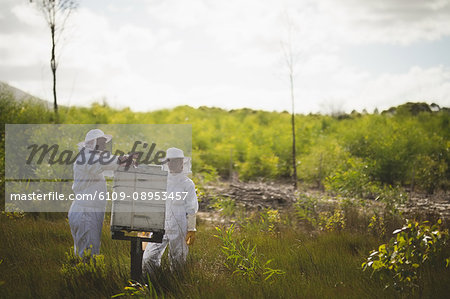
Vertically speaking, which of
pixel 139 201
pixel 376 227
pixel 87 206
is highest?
pixel 139 201

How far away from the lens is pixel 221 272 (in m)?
4.17

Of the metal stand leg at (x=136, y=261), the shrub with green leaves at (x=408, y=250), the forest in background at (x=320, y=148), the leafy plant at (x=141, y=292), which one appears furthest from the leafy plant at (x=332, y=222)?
the leafy plant at (x=141, y=292)

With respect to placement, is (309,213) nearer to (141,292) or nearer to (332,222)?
(332,222)

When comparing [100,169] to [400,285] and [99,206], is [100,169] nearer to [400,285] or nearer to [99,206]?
[99,206]

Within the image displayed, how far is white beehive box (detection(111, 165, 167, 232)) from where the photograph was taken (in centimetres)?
364

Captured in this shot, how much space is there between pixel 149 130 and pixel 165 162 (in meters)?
14.1

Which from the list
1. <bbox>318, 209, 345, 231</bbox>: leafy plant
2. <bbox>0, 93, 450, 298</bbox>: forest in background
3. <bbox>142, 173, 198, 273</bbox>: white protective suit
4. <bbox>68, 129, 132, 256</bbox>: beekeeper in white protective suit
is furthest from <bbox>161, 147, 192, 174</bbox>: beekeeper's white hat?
<bbox>318, 209, 345, 231</bbox>: leafy plant

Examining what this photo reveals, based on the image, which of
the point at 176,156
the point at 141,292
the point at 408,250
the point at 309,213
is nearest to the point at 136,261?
the point at 141,292

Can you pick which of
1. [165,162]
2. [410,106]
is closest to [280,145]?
[165,162]

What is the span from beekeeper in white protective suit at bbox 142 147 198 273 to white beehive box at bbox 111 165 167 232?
65 cm

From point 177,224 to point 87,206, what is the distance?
39.9 inches

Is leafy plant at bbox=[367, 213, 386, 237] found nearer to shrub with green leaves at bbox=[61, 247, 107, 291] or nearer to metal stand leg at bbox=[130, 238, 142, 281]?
metal stand leg at bbox=[130, 238, 142, 281]

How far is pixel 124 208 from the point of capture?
144 inches

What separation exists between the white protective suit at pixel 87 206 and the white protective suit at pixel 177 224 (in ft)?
2.16
